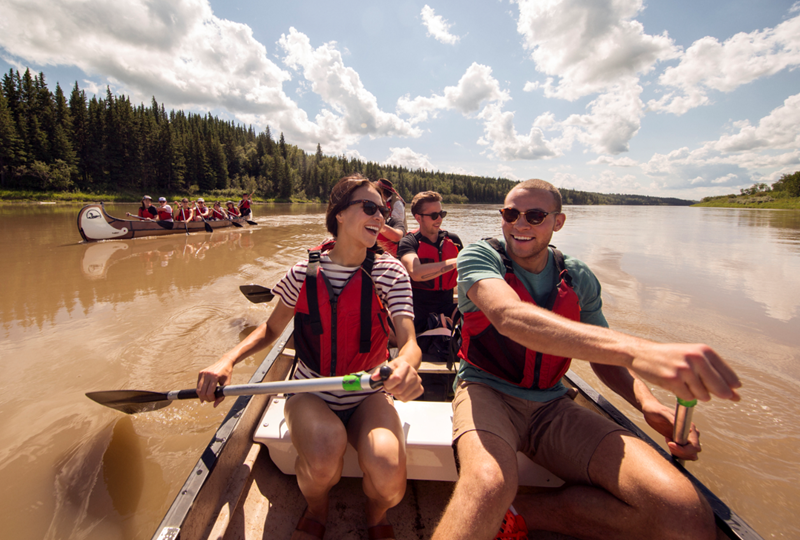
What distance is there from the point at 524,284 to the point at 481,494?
3.92 feet

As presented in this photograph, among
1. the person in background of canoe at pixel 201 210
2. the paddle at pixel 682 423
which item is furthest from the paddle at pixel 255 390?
the person in background of canoe at pixel 201 210

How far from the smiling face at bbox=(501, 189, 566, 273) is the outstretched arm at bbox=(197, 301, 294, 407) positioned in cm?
148

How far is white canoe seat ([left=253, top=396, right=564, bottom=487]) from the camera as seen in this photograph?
205cm

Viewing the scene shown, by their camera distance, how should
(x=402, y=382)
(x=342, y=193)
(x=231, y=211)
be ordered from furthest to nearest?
(x=231, y=211)
(x=342, y=193)
(x=402, y=382)

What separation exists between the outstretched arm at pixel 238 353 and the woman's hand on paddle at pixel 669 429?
208 cm

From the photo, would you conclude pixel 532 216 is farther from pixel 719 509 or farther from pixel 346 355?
pixel 719 509

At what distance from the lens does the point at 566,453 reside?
6.00ft

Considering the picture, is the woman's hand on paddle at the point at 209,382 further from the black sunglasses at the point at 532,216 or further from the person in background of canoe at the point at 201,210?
the person in background of canoe at the point at 201,210

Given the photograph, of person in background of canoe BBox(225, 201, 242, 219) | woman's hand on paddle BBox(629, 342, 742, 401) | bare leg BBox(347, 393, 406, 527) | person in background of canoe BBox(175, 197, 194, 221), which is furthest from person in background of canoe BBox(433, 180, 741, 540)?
person in background of canoe BBox(225, 201, 242, 219)

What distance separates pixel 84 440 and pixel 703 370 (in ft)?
14.9

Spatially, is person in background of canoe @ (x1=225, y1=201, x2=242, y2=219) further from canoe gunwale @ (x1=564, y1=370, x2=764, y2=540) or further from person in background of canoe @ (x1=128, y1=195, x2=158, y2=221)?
canoe gunwale @ (x1=564, y1=370, x2=764, y2=540)

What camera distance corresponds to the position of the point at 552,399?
2080 mm

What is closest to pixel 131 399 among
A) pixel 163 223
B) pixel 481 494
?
pixel 481 494

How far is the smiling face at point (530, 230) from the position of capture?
2174mm
